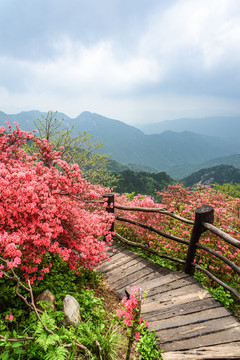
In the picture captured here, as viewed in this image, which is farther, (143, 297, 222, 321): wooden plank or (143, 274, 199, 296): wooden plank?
(143, 274, 199, 296): wooden plank

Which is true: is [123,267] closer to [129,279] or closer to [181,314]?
[129,279]

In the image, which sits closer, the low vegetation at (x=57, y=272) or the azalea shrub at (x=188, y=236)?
the low vegetation at (x=57, y=272)

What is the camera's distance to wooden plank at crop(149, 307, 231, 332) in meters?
2.87

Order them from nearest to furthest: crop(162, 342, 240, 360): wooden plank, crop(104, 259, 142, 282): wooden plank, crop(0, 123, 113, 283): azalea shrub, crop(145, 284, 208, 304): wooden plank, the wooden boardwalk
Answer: crop(162, 342, 240, 360): wooden plank < the wooden boardwalk < crop(0, 123, 113, 283): azalea shrub < crop(145, 284, 208, 304): wooden plank < crop(104, 259, 142, 282): wooden plank

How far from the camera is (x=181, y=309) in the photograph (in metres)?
3.12

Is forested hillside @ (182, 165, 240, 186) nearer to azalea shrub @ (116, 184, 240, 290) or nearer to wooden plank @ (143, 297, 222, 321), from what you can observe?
azalea shrub @ (116, 184, 240, 290)

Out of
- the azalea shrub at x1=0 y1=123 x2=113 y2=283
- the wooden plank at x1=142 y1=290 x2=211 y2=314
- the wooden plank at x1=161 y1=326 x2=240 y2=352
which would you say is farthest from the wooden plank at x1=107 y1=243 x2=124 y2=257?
the wooden plank at x1=161 y1=326 x2=240 y2=352

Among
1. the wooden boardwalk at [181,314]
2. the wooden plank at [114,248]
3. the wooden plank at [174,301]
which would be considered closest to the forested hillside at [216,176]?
the wooden plank at [114,248]

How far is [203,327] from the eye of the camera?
2.78 meters

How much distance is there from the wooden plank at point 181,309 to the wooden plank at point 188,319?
0.19 feet

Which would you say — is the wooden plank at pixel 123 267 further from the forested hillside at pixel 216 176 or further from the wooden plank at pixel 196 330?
the forested hillside at pixel 216 176

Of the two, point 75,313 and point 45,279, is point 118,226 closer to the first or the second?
point 45,279

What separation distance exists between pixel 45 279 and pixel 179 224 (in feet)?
11.7

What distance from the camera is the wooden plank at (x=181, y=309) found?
3.05 m
